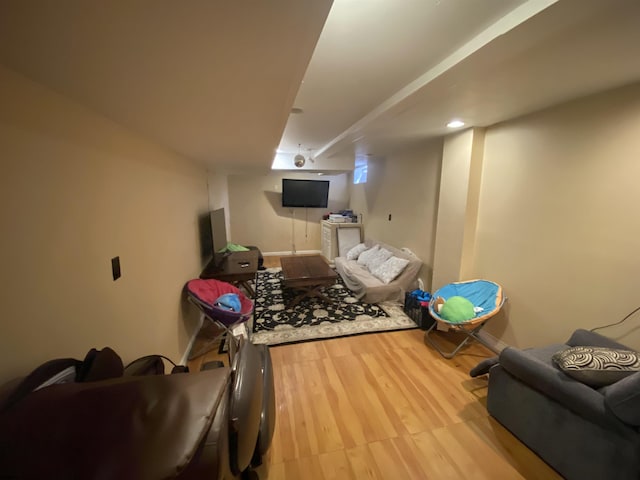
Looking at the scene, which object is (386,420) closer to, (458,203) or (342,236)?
(458,203)

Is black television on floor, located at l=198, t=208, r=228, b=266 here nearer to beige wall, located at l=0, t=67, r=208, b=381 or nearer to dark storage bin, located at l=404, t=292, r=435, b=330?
beige wall, located at l=0, t=67, r=208, b=381

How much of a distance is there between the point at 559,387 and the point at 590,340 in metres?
0.62

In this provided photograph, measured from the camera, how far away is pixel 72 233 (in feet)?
3.42

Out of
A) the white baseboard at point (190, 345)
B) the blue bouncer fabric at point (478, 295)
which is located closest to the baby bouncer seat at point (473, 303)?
the blue bouncer fabric at point (478, 295)

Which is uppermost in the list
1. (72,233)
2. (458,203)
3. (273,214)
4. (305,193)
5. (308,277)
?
(305,193)

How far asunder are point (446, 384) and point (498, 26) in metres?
2.41

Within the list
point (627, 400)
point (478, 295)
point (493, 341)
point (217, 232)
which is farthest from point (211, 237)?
point (627, 400)

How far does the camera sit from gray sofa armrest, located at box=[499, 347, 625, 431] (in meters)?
1.24

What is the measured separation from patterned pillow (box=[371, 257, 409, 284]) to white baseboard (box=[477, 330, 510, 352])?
1199mm

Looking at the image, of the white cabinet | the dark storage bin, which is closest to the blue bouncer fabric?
the dark storage bin

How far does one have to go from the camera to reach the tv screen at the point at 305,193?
18.9 ft

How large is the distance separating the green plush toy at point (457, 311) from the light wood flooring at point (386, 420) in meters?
0.45

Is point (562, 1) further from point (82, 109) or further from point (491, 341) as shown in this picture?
point (491, 341)

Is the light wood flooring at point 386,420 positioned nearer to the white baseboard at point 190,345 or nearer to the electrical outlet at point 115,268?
the white baseboard at point 190,345
